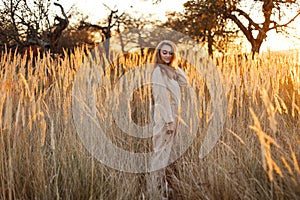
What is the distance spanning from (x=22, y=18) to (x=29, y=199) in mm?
8888

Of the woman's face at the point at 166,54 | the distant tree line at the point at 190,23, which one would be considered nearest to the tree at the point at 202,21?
the distant tree line at the point at 190,23

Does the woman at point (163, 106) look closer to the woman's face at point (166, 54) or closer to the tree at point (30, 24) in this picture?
the woman's face at point (166, 54)

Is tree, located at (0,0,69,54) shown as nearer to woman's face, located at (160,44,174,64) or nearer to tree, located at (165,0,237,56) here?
tree, located at (165,0,237,56)

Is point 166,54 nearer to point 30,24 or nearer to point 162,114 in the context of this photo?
point 162,114

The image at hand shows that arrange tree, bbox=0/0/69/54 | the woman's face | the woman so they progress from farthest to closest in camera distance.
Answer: tree, bbox=0/0/69/54
the woman's face
the woman

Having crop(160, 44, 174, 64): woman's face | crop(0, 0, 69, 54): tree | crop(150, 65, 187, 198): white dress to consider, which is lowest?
crop(150, 65, 187, 198): white dress

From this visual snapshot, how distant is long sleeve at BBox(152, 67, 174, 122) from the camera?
2344 mm

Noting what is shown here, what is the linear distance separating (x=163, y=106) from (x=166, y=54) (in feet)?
1.46

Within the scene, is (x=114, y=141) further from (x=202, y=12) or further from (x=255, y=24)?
(x=255, y=24)

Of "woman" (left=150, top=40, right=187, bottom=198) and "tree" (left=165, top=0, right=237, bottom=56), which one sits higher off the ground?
"tree" (left=165, top=0, right=237, bottom=56)

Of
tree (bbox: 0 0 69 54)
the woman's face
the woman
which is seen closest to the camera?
the woman

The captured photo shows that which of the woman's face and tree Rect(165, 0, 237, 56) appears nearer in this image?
the woman's face

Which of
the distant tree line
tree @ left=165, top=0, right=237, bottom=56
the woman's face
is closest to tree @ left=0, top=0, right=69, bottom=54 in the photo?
the distant tree line

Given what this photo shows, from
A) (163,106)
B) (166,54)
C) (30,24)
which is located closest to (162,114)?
(163,106)
